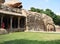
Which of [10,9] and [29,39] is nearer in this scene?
[29,39]

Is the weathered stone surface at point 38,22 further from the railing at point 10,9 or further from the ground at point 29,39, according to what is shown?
the ground at point 29,39

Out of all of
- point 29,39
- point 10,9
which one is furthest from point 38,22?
point 29,39

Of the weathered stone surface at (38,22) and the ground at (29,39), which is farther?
the weathered stone surface at (38,22)

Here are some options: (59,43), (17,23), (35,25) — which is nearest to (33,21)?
(35,25)

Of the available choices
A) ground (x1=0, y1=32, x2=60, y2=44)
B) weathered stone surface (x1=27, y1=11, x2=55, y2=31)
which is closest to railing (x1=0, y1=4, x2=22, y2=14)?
weathered stone surface (x1=27, y1=11, x2=55, y2=31)

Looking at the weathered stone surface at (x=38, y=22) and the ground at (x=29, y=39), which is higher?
the weathered stone surface at (x=38, y=22)

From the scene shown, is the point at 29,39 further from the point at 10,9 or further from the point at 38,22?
the point at 38,22

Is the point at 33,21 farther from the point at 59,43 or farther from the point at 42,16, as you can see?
the point at 59,43

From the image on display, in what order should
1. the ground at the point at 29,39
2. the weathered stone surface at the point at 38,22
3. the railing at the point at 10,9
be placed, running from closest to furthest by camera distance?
the ground at the point at 29,39 < the railing at the point at 10,9 < the weathered stone surface at the point at 38,22

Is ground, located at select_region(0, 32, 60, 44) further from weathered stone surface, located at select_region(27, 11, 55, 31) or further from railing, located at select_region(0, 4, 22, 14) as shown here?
weathered stone surface, located at select_region(27, 11, 55, 31)

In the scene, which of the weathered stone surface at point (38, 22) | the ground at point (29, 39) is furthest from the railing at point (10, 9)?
the ground at point (29, 39)

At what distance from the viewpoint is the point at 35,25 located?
101 feet

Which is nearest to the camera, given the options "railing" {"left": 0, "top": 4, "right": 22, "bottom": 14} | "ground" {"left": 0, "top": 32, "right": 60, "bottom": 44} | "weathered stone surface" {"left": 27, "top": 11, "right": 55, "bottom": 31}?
"ground" {"left": 0, "top": 32, "right": 60, "bottom": 44}

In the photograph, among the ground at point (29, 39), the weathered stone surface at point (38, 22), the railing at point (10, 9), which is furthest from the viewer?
the weathered stone surface at point (38, 22)
